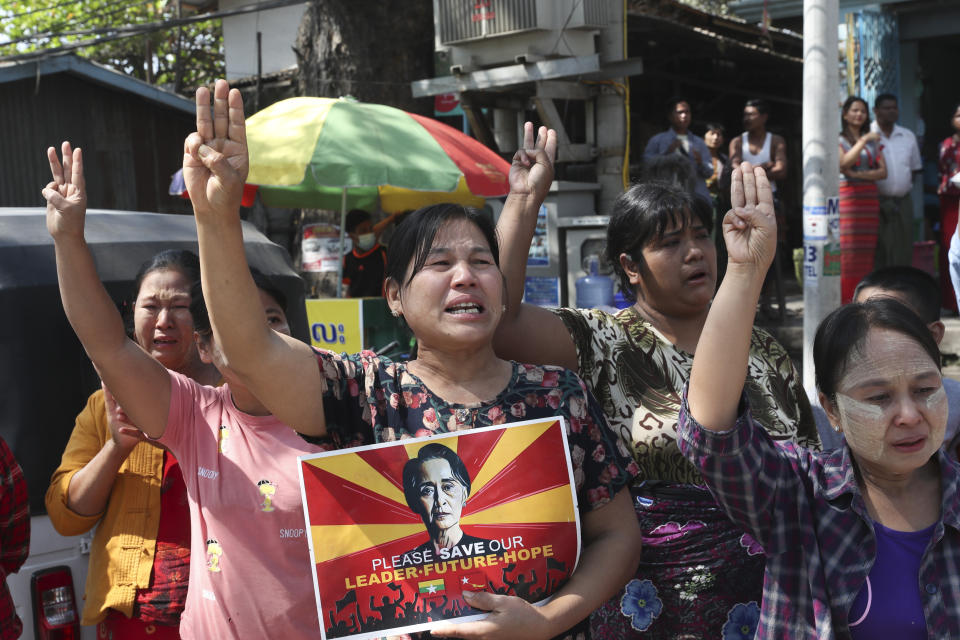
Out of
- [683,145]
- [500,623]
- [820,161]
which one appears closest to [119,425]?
[500,623]

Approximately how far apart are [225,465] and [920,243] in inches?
338

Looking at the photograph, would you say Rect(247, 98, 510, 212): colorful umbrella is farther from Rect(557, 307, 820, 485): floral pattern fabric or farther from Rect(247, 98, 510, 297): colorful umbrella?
Rect(557, 307, 820, 485): floral pattern fabric

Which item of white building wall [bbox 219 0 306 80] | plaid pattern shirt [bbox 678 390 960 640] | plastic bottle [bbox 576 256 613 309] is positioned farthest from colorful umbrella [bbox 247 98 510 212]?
white building wall [bbox 219 0 306 80]

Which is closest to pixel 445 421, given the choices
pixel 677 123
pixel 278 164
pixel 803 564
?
pixel 803 564

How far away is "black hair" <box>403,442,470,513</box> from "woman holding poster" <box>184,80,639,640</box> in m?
0.08

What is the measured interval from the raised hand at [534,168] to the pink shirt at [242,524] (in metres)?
0.85

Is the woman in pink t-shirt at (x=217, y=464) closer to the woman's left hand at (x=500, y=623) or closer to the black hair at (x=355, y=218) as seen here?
the woman's left hand at (x=500, y=623)

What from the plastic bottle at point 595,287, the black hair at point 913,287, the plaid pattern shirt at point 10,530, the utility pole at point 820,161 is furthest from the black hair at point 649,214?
the plastic bottle at point 595,287

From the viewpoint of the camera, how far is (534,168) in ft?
8.37

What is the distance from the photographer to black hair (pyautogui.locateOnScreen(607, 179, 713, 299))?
2.66 m

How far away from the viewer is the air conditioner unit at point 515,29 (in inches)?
383

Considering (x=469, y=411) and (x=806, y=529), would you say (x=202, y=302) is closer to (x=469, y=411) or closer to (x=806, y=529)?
(x=469, y=411)

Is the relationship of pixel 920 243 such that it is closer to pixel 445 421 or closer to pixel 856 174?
pixel 856 174

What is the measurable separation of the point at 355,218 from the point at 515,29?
2625mm
